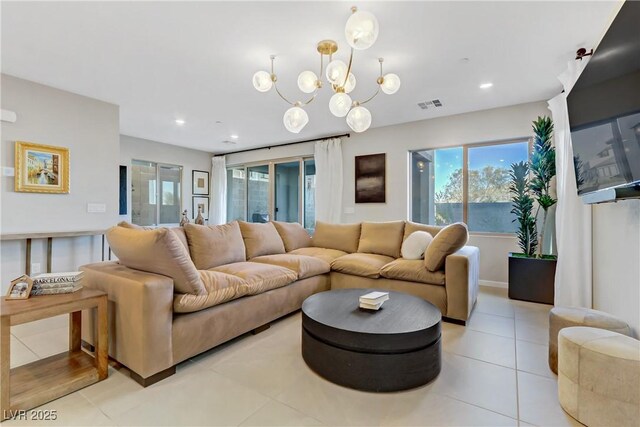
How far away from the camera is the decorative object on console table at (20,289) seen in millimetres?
1642

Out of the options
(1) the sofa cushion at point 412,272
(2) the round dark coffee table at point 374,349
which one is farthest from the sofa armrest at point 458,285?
(2) the round dark coffee table at point 374,349

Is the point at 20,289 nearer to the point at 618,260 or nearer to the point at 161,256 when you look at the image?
the point at 161,256

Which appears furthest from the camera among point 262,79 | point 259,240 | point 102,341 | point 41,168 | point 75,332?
point 259,240

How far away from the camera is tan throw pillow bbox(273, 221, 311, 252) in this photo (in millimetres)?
4129

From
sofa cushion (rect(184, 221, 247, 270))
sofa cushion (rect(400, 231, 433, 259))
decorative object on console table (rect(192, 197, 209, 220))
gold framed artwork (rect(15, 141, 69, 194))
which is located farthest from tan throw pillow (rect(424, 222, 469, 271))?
decorative object on console table (rect(192, 197, 209, 220))

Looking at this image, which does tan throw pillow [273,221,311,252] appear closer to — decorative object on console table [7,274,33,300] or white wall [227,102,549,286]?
white wall [227,102,549,286]

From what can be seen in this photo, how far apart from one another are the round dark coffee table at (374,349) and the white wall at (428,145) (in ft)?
9.38

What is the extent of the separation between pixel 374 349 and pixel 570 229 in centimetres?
251

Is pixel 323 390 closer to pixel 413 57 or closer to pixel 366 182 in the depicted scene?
pixel 413 57

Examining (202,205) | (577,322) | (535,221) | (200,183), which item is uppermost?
(200,183)

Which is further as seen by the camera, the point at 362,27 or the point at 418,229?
the point at 418,229

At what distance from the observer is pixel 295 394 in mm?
1679

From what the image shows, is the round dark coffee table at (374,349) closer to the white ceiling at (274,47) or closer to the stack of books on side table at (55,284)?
the stack of books on side table at (55,284)

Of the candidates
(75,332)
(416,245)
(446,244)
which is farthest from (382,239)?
(75,332)
